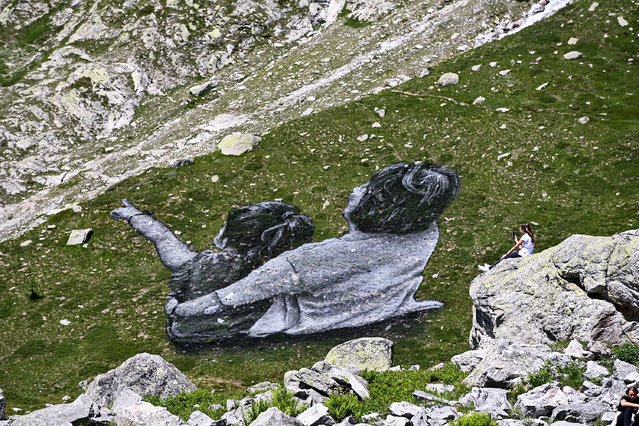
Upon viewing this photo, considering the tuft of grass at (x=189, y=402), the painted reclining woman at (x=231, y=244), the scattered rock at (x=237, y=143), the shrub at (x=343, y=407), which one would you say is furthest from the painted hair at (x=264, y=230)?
the shrub at (x=343, y=407)

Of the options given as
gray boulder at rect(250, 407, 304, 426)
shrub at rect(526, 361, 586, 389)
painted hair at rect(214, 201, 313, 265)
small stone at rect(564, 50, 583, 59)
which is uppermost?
gray boulder at rect(250, 407, 304, 426)

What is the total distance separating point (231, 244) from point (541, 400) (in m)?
34.0

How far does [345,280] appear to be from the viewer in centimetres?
4675

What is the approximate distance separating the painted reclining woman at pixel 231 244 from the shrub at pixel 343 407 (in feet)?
89.5

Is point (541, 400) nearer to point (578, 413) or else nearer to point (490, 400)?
point (578, 413)

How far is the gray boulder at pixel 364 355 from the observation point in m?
34.6

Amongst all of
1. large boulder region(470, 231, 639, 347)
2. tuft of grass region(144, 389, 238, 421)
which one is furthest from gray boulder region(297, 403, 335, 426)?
large boulder region(470, 231, 639, 347)

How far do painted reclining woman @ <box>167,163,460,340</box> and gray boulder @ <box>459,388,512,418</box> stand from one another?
2031 cm

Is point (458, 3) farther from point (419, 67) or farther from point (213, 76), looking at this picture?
point (213, 76)

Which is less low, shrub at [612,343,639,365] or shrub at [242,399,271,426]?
shrub at [242,399,271,426]

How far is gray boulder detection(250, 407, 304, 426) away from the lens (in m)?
19.2

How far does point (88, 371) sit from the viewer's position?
42219 millimetres

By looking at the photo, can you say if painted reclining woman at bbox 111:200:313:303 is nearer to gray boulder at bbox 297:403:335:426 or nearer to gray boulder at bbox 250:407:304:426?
gray boulder at bbox 297:403:335:426

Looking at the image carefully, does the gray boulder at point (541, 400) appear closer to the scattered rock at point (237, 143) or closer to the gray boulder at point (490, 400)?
the gray boulder at point (490, 400)
